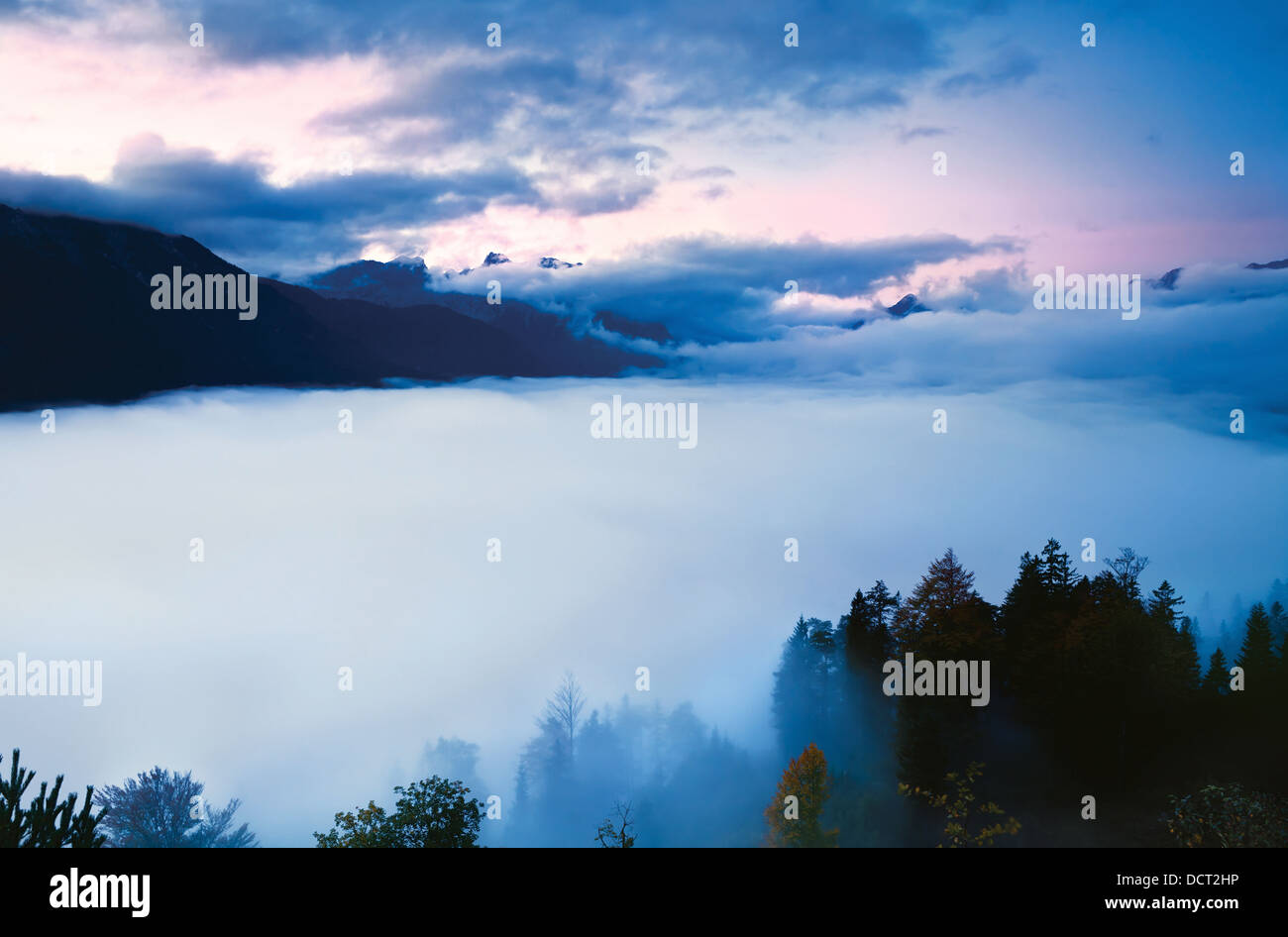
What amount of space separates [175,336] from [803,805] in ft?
361

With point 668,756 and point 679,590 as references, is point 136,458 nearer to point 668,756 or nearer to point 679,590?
point 679,590

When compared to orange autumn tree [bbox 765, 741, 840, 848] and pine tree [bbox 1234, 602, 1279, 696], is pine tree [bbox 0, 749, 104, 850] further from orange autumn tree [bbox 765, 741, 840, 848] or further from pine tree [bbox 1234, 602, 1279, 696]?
pine tree [bbox 1234, 602, 1279, 696]

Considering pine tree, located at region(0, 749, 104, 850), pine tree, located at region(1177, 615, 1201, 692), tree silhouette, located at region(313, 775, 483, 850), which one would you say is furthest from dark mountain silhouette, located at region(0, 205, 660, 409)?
pine tree, located at region(0, 749, 104, 850)

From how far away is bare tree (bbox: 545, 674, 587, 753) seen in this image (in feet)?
226

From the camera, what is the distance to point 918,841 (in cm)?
3309

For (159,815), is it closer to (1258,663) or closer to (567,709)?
(567,709)

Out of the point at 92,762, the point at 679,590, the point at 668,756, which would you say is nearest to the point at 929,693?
the point at 668,756

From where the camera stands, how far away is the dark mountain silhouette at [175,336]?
8881cm

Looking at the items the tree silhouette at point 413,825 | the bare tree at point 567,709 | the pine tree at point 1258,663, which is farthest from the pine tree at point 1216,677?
the bare tree at point 567,709

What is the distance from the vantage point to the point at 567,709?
71750mm

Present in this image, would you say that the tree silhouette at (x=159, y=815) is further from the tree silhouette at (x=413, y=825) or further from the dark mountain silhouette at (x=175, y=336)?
the dark mountain silhouette at (x=175, y=336)

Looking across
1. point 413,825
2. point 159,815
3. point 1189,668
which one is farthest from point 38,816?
point 1189,668

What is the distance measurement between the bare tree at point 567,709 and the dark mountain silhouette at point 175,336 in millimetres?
42936
